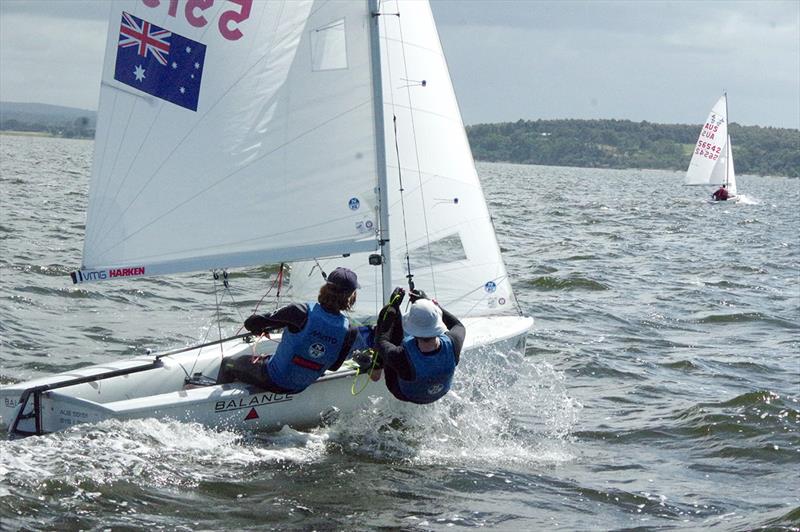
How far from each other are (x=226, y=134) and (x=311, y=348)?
1.56 m

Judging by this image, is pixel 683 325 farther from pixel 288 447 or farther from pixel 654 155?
pixel 654 155

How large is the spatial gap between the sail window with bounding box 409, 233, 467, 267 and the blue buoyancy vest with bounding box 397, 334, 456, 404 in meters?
1.47

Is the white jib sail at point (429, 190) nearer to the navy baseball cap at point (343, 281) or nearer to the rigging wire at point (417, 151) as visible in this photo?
the rigging wire at point (417, 151)

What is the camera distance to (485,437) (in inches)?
293

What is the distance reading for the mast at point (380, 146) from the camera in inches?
283

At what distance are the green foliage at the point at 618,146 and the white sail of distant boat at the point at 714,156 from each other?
8833 cm

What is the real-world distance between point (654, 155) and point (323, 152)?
5315 inches

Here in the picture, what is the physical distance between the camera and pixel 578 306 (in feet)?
44.6

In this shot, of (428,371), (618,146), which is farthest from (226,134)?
(618,146)

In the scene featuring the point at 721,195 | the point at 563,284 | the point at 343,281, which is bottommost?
the point at 563,284

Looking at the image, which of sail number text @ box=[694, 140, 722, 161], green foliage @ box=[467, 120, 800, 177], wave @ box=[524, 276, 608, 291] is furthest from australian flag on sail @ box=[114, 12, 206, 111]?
green foliage @ box=[467, 120, 800, 177]

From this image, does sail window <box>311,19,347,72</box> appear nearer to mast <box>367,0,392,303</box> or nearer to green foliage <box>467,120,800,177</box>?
mast <box>367,0,392,303</box>

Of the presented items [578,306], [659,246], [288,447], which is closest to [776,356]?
[578,306]

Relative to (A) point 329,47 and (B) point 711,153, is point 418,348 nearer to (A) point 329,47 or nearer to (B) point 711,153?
(A) point 329,47
